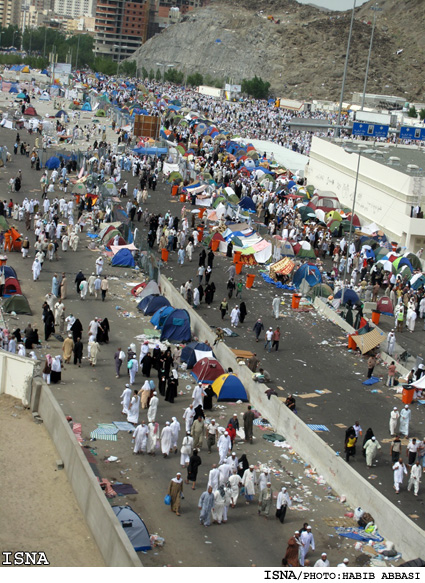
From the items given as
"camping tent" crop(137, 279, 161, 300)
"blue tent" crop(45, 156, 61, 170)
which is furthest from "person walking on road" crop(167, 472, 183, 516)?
"blue tent" crop(45, 156, 61, 170)

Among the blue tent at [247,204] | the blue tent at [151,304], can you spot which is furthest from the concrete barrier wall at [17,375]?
the blue tent at [247,204]

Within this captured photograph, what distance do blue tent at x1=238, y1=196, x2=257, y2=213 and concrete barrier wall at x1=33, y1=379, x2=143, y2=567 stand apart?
1090 inches

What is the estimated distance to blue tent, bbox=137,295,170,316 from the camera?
29.5 metres

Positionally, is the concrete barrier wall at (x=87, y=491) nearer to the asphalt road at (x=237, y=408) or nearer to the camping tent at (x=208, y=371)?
the asphalt road at (x=237, y=408)

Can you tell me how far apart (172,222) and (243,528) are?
77.0 ft

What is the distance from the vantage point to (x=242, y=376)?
2434 centimetres

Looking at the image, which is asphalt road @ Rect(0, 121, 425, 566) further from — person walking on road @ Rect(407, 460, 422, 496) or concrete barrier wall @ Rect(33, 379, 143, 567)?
concrete barrier wall @ Rect(33, 379, 143, 567)

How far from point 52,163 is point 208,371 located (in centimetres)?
2965

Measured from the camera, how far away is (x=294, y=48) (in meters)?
162

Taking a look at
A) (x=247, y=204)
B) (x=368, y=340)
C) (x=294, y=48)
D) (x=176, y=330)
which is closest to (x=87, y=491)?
(x=176, y=330)

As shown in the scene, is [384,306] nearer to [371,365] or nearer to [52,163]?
[371,365]

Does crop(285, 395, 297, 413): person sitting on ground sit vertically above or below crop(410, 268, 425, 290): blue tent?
below

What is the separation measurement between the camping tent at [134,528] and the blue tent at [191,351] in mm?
9710

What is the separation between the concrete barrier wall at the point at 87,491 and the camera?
13.7m
